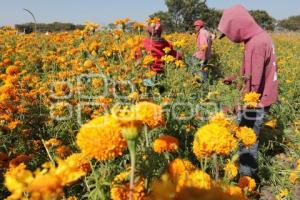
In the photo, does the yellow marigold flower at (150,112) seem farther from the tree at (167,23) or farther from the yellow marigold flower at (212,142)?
the tree at (167,23)

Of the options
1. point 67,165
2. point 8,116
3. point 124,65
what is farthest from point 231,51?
point 67,165

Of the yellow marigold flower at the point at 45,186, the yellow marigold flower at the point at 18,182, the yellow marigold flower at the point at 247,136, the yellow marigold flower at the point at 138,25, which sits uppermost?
the yellow marigold flower at the point at 138,25

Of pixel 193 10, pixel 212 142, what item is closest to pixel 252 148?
pixel 212 142

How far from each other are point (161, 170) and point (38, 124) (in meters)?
2.21

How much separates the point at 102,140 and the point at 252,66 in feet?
7.89

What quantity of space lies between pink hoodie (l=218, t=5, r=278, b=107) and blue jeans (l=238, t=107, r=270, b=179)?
116 millimetres

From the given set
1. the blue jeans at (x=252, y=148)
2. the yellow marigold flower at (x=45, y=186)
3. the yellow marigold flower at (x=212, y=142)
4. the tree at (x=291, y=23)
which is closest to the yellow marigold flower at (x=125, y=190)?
the yellow marigold flower at (x=212, y=142)

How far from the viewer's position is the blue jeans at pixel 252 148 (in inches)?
146

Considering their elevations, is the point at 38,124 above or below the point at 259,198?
above

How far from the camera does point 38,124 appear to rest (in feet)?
12.6

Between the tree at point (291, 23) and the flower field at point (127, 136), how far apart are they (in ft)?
157

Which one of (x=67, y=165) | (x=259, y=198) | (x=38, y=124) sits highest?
(x=67, y=165)

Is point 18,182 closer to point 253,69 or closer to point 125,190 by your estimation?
point 125,190

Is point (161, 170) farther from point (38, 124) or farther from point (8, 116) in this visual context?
point (38, 124)
